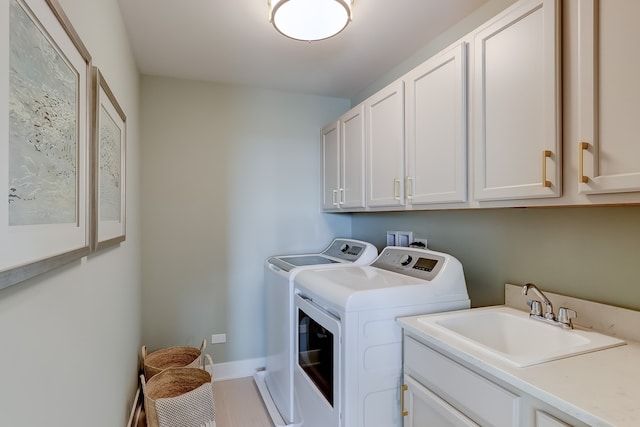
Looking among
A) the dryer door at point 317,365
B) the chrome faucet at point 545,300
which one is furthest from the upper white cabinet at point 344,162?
the chrome faucet at point 545,300

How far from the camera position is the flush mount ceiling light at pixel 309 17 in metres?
1.42

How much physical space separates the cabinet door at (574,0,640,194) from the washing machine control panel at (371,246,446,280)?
0.81m

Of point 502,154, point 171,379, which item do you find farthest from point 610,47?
point 171,379

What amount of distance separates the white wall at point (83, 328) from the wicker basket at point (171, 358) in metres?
0.15

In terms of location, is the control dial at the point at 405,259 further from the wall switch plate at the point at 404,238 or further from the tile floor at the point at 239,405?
the tile floor at the point at 239,405

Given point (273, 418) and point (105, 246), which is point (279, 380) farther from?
point (105, 246)

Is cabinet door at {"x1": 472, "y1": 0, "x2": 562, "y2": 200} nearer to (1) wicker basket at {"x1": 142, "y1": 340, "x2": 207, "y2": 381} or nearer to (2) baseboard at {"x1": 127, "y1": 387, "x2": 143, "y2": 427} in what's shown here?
(1) wicker basket at {"x1": 142, "y1": 340, "x2": 207, "y2": 381}

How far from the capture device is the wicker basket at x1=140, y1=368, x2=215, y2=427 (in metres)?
1.80

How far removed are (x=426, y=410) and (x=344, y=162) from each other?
69.5 inches

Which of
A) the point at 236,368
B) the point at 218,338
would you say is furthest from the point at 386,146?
the point at 236,368

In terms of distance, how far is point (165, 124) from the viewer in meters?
2.64

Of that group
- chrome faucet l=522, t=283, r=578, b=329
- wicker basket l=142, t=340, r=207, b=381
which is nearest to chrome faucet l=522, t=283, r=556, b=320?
chrome faucet l=522, t=283, r=578, b=329

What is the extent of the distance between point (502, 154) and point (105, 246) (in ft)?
5.33

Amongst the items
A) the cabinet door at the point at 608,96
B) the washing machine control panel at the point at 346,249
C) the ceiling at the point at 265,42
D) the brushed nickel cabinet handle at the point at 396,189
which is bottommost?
the washing machine control panel at the point at 346,249
